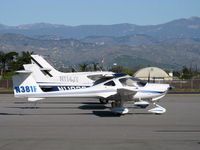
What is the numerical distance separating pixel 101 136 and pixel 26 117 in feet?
19.6

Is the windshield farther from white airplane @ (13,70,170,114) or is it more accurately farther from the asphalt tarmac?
the asphalt tarmac

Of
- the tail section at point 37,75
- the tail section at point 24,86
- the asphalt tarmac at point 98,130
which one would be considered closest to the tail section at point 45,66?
the tail section at point 37,75

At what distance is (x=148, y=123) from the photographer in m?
15.3

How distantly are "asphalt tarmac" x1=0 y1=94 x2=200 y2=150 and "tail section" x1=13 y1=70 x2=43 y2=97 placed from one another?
949 millimetres

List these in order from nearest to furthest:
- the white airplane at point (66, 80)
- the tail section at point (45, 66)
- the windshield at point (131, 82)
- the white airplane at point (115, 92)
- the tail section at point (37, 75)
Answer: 1. the white airplane at point (115, 92)
2. the windshield at point (131, 82)
3. the white airplane at point (66, 80)
4. the tail section at point (37, 75)
5. the tail section at point (45, 66)

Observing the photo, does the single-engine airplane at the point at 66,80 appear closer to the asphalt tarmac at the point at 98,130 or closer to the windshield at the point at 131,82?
the asphalt tarmac at the point at 98,130

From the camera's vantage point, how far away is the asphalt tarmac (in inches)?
436

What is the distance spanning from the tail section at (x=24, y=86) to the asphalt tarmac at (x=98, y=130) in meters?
0.95

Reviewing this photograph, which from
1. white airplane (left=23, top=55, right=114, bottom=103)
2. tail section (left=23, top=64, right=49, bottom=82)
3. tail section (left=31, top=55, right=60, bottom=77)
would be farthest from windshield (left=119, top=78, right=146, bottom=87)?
tail section (left=31, top=55, right=60, bottom=77)

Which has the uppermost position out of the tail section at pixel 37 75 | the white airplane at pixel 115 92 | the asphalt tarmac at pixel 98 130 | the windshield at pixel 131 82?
the tail section at pixel 37 75

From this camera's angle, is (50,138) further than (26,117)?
No

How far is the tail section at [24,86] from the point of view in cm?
1819

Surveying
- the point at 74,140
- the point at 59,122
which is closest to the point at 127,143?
the point at 74,140

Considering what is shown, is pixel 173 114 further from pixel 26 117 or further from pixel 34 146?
pixel 34 146
